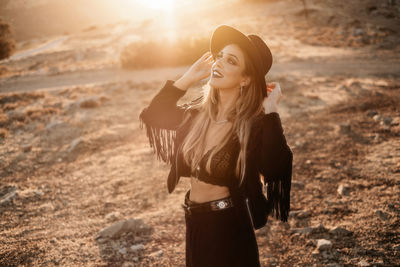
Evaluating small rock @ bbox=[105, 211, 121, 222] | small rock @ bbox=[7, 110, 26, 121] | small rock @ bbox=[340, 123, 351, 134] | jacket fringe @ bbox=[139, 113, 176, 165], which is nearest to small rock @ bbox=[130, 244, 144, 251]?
small rock @ bbox=[105, 211, 121, 222]

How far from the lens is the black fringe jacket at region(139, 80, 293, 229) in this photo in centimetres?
205

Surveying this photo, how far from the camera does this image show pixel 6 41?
2336cm

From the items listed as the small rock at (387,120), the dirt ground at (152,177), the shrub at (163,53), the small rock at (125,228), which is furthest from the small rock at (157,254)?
the shrub at (163,53)

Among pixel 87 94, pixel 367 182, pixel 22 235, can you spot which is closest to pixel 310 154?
pixel 367 182

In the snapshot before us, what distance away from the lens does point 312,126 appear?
8.57m

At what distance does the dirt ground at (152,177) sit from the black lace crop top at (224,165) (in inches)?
94.7

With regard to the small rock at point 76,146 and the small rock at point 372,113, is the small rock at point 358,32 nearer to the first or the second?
the small rock at point 372,113

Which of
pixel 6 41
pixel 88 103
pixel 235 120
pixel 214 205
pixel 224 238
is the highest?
pixel 6 41

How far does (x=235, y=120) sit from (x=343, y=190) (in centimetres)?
412

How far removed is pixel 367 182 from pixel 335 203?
1.02 metres

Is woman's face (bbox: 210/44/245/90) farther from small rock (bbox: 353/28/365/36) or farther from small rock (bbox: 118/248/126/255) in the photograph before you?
small rock (bbox: 353/28/365/36)

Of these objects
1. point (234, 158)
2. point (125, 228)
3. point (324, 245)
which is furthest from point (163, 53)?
point (234, 158)

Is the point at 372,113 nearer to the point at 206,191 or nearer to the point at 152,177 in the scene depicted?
the point at 152,177

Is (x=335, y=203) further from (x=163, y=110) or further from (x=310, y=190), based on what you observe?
(x=163, y=110)
